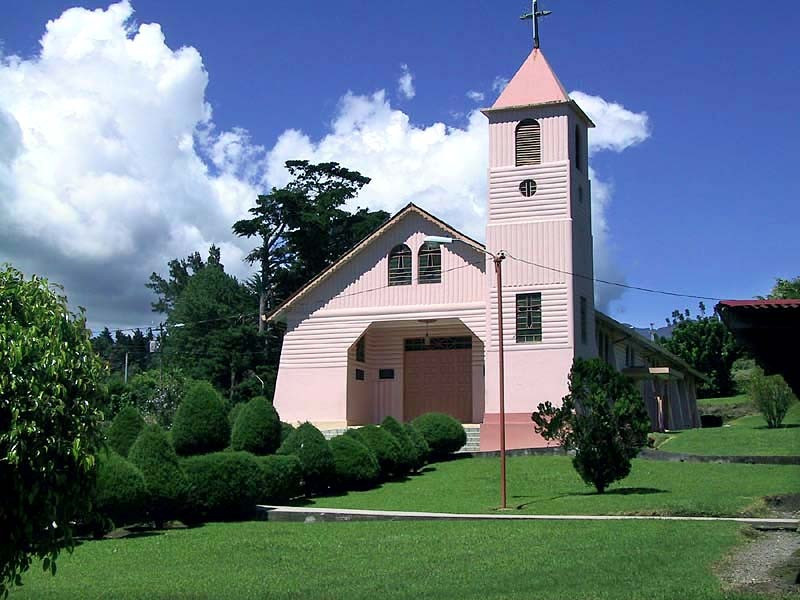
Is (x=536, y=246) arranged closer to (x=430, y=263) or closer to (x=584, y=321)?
(x=584, y=321)

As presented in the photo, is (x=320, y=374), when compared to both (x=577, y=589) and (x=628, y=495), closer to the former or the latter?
(x=628, y=495)

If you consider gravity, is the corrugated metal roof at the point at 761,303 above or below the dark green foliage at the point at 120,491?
above

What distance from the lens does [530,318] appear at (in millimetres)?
33719

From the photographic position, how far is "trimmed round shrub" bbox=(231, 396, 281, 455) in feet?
69.4

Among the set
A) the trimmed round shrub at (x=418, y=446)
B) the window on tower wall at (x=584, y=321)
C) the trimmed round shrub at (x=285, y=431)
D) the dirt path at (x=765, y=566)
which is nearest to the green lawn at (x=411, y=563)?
the dirt path at (x=765, y=566)

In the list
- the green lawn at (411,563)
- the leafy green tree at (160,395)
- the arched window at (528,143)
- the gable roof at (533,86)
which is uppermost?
the gable roof at (533,86)

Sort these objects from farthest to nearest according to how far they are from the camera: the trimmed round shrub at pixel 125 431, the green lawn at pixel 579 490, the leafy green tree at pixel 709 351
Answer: the leafy green tree at pixel 709 351, the trimmed round shrub at pixel 125 431, the green lawn at pixel 579 490

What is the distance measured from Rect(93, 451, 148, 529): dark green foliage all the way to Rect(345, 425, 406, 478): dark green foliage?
29.6 feet

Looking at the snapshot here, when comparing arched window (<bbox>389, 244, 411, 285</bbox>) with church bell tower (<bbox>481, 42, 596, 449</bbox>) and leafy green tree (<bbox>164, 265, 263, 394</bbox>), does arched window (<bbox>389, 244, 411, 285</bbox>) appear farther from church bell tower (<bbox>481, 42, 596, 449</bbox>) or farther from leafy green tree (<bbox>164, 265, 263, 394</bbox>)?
leafy green tree (<bbox>164, 265, 263, 394</bbox>)

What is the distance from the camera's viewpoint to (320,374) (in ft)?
125

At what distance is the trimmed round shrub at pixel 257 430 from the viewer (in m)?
21.1

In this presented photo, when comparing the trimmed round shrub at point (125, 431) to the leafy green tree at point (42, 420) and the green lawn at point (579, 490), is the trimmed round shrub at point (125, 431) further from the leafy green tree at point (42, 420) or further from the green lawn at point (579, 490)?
the leafy green tree at point (42, 420)

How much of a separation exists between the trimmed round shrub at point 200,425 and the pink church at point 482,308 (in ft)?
50.4

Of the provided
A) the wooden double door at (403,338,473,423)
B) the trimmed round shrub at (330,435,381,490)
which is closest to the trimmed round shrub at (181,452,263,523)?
the trimmed round shrub at (330,435,381,490)
